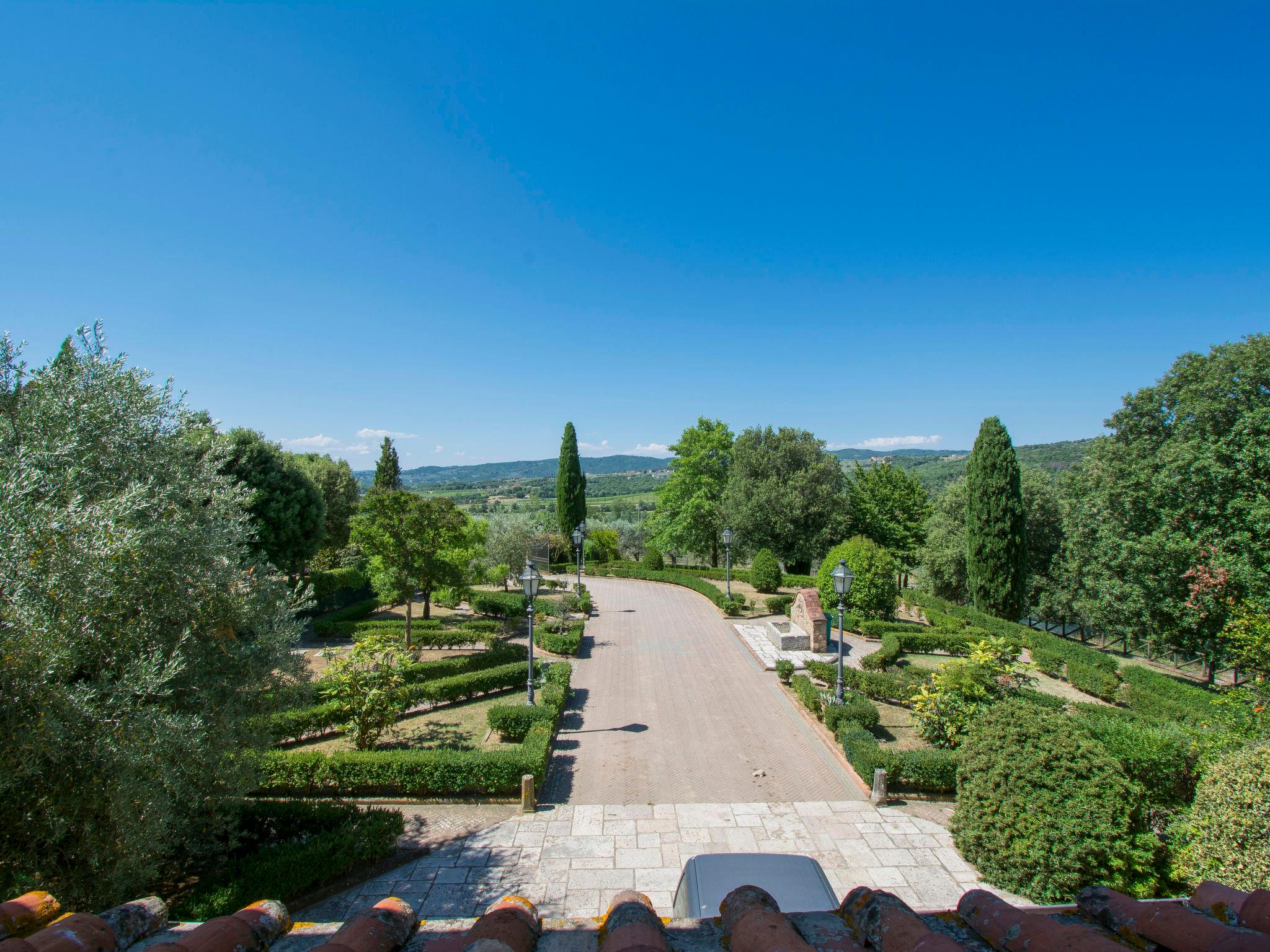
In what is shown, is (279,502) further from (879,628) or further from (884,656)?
(879,628)

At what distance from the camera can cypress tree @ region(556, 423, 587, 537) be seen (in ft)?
133

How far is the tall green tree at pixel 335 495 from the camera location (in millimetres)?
32125

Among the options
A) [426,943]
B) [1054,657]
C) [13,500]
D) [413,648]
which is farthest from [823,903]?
[1054,657]

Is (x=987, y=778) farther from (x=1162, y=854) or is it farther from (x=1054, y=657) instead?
(x=1054, y=657)

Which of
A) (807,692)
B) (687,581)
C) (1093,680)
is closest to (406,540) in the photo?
(807,692)

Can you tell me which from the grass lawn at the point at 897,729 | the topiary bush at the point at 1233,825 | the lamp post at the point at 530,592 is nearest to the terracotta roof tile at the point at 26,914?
the lamp post at the point at 530,592

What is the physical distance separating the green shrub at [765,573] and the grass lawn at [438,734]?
17.3 m

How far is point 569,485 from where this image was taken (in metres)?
40.7

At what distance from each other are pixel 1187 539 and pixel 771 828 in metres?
16.0

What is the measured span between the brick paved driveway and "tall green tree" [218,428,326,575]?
12.0 metres

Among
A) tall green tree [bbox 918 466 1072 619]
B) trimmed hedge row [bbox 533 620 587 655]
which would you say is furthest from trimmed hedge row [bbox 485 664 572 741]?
tall green tree [bbox 918 466 1072 619]

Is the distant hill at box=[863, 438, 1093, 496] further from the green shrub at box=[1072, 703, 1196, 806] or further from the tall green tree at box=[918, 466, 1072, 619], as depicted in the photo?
the green shrub at box=[1072, 703, 1196, 806]

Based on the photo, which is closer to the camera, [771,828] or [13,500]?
[13,500]

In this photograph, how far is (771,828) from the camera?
29.1ft
